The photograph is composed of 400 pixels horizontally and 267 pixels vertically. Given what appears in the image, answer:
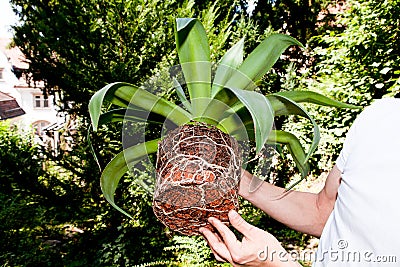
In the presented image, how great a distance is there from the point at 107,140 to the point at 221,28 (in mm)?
1748

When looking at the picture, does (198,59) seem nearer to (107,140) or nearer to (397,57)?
(107,140)

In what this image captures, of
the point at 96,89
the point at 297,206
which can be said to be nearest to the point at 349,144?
the point at 297,206

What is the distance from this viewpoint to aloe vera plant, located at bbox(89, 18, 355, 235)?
0.78m

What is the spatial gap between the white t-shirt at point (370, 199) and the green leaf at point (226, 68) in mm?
418

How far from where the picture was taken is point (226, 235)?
881 mm

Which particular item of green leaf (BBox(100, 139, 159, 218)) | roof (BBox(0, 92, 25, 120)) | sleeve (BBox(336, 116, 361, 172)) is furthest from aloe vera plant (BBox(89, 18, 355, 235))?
roof (BBox(0, 92, 25, 120))

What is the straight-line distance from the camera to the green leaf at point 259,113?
0.61m

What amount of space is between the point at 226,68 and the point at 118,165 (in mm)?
371

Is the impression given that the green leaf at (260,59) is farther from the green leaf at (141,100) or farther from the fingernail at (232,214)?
the fingernail at (232,214)

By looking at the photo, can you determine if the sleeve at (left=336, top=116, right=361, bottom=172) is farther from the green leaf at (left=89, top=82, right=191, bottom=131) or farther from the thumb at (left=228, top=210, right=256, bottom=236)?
the green leaf at (left=89, top=82, right=191, bottom=131)

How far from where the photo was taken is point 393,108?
37.7 inches

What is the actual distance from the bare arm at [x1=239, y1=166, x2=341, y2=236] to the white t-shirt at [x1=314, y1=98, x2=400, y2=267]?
196 millimetres

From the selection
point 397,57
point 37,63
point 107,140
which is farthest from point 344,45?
point 37,63

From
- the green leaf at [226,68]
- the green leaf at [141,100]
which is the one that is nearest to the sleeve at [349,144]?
the green leaf at [226,68]
